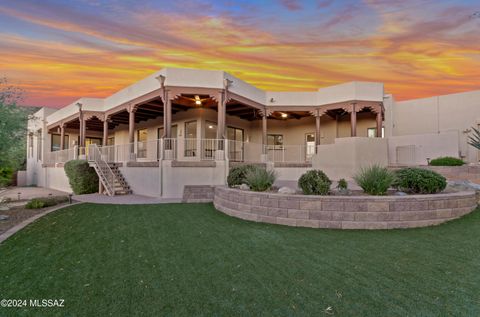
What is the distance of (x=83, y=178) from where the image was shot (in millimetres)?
11875

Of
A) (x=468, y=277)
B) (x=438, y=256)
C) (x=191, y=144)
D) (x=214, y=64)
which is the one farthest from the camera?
(x=191, y=144)

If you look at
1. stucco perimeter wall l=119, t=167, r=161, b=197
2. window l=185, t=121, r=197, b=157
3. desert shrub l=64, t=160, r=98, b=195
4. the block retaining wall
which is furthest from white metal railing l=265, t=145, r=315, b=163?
desert shrub l=64, t=160, r=98, b=195

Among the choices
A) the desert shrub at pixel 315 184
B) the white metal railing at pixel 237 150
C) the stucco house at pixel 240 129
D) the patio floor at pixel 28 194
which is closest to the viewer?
the desert shrub at pixel 315 184

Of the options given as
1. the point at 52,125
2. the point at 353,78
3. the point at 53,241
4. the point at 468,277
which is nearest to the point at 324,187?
the point at 468,277

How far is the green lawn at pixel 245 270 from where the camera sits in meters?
2.33

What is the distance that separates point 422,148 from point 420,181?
25.7 ft

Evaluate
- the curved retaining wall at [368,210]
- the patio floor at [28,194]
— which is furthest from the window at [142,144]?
the curved retaining wall at [368,210]

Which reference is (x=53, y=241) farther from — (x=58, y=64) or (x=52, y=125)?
(x=52, y=125)

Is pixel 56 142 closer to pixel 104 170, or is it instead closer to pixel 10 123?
pixel 104 170

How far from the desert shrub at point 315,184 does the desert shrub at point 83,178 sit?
421 inches

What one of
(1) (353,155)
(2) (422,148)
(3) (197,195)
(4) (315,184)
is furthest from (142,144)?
(2) (422,148)

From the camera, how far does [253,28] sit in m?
10.1

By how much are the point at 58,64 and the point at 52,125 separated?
11.0 m

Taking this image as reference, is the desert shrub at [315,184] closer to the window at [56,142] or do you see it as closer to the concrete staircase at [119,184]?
the concrete staircase at [119,184]
